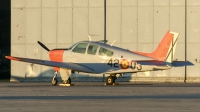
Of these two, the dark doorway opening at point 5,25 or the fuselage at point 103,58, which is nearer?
the fuselage at point 103,58

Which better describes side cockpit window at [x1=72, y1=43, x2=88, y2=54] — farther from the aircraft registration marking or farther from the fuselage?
the aircraft registration marking

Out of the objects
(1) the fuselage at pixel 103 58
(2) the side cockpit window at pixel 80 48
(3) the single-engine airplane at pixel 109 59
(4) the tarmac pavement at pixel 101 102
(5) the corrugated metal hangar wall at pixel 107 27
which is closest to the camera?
(4) the tarmac pavement at pixel 101 102

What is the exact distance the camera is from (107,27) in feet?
109

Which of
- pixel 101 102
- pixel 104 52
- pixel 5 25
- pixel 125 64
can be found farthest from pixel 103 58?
pixel 5 25

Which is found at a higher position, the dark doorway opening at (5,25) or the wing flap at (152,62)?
the dark doorway opening at (5,25)

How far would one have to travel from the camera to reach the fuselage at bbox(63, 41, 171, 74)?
27.1 metres

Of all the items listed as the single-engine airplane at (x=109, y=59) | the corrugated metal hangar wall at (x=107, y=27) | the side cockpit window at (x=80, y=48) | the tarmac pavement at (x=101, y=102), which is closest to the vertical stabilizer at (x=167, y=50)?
the single-engine airplane at (x=109, y=59)

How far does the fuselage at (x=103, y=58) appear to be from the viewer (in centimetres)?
2708

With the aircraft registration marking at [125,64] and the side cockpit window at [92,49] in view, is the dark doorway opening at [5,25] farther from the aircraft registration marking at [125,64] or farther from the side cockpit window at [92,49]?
the aircraft registration marking at [125,64]

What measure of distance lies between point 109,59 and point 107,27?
574 cm

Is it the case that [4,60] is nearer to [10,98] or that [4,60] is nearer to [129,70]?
[129,70]

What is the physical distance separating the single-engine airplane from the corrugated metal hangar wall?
4.59 metres

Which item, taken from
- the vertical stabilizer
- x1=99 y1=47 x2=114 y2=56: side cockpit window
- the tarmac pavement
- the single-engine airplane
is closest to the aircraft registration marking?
the single-engine airplane

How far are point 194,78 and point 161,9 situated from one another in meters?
3.77
